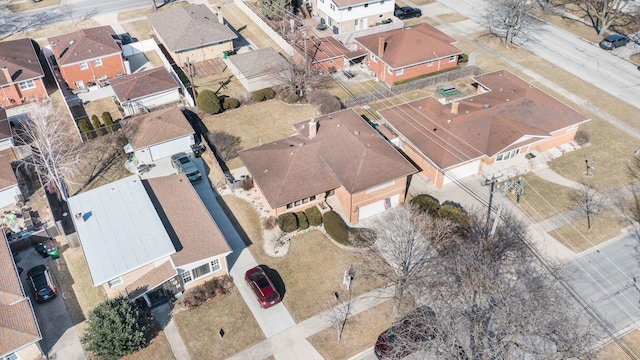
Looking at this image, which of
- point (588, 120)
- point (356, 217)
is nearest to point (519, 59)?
point (588, 120)

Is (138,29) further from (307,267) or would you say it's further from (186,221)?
(307,267)

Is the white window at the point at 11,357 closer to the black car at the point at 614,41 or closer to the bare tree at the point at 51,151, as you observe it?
the bare tree at the point at 51,151

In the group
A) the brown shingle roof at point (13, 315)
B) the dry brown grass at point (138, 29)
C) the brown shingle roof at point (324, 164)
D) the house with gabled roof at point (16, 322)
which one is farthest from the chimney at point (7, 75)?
the brown shingle roof at point (324, 164)

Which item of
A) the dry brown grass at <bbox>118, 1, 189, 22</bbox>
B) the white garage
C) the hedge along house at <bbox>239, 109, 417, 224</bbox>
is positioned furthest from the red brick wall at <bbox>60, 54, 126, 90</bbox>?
the white garage

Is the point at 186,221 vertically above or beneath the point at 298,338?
above

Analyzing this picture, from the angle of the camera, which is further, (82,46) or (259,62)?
(259,62)

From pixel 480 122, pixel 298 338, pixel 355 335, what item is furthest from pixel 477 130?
pixel 298 338

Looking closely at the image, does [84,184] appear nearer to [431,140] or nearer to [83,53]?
[83,53]
